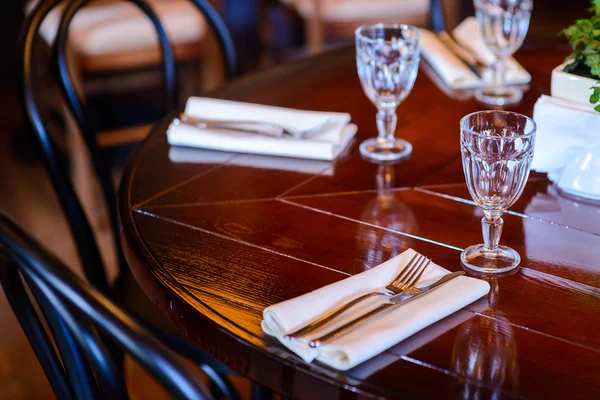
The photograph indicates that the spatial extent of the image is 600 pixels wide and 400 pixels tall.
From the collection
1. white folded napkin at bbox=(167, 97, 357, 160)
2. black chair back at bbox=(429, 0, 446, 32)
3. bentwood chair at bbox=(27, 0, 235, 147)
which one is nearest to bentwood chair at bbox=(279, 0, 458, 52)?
bentwood chair at bbox=(27, 0, 235, 147)

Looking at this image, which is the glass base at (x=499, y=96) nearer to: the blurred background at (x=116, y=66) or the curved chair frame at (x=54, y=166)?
the blurred background at (x=116, y=66)

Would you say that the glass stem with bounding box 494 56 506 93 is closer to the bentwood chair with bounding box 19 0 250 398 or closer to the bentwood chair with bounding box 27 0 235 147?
the bentwood chair with bounding box 19 0 250 398

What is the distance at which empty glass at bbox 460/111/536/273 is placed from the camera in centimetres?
79

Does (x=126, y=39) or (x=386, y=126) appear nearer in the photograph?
(x=386, y=126)

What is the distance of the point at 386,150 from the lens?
111cm

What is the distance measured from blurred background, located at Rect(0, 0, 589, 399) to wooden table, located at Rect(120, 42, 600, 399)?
0.66 metres

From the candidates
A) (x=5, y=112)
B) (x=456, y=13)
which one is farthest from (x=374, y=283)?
(x=456, y=13)

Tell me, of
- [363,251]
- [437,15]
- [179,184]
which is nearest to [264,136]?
[179,184]

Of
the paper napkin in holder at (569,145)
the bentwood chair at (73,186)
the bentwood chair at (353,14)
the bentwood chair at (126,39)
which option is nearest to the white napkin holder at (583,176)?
the paper napkin in holder at (569,145)

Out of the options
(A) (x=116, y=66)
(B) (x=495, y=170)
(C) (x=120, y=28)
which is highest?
(B) (x=495, y=170)

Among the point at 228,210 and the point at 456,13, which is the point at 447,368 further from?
the point at 456,13

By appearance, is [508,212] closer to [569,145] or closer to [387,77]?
[569,145]

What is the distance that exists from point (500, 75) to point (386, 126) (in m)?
0.29

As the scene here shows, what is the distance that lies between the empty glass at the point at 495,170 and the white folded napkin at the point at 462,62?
1.56ft
